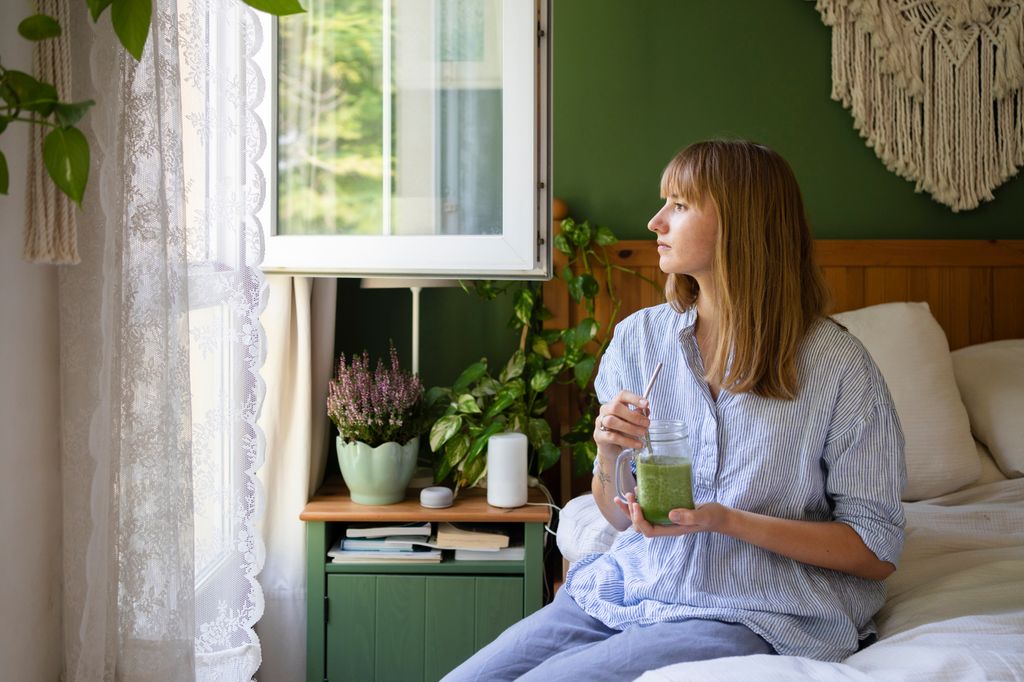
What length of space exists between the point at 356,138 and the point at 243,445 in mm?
871

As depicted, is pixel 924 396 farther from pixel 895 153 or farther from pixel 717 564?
pixel 717 564

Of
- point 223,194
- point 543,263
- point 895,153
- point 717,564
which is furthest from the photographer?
point 895,153

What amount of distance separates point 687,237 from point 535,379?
1.05 metres

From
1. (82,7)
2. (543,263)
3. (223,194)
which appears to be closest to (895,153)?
(543,263)

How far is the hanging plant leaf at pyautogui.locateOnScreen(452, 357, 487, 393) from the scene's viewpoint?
2564mm

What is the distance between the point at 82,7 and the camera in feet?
4.21

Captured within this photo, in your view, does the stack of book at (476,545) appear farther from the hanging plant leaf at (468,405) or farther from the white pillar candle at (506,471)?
the hanging plant leaf at (468,405)

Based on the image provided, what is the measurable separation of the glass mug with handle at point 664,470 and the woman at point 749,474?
25 millimetres

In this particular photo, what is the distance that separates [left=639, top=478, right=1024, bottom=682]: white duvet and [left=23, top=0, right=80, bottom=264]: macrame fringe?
92cm

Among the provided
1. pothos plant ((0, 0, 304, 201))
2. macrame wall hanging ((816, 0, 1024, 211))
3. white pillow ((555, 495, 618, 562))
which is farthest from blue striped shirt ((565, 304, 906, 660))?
macrame wall hanging ((816, 0, 1024, 211))

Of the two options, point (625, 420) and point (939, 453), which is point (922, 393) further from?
point (625, 420)

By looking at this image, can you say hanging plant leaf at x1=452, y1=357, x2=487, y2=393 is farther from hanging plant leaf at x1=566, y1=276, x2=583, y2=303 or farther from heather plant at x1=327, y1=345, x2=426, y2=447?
hanging plant leaf at x1=566, y1=276, x2=583, y2=303

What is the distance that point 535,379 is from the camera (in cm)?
254

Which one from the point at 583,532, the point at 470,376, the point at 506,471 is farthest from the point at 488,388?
the point at 583,532
